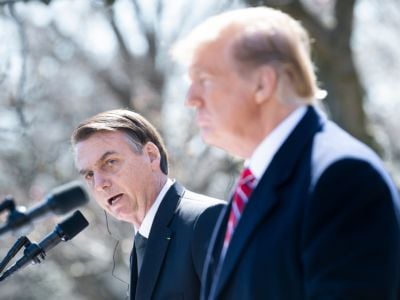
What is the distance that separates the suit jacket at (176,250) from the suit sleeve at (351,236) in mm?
1388

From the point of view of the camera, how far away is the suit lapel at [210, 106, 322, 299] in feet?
11.3

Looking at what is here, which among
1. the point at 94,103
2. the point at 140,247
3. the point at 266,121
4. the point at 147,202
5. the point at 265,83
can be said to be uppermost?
the point at 265,83

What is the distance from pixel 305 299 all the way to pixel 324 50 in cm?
858

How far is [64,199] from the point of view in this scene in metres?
3.73

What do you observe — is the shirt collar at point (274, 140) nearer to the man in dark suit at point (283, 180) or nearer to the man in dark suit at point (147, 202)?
the man in dark suit at point (283, 180)

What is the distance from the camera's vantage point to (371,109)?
63.1 feet

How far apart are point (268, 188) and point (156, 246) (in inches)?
57.7

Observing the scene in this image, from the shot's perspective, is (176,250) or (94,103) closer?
(176,250)

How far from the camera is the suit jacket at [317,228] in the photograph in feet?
10.7

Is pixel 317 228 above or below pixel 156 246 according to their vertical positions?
above

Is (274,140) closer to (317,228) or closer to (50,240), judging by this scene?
(317,228)

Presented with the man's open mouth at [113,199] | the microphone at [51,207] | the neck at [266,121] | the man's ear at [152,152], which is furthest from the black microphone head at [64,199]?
the man's ear at [152,152]

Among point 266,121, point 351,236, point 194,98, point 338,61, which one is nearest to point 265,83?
point 266,121

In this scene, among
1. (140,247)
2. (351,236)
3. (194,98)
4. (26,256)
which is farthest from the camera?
(140,247)
